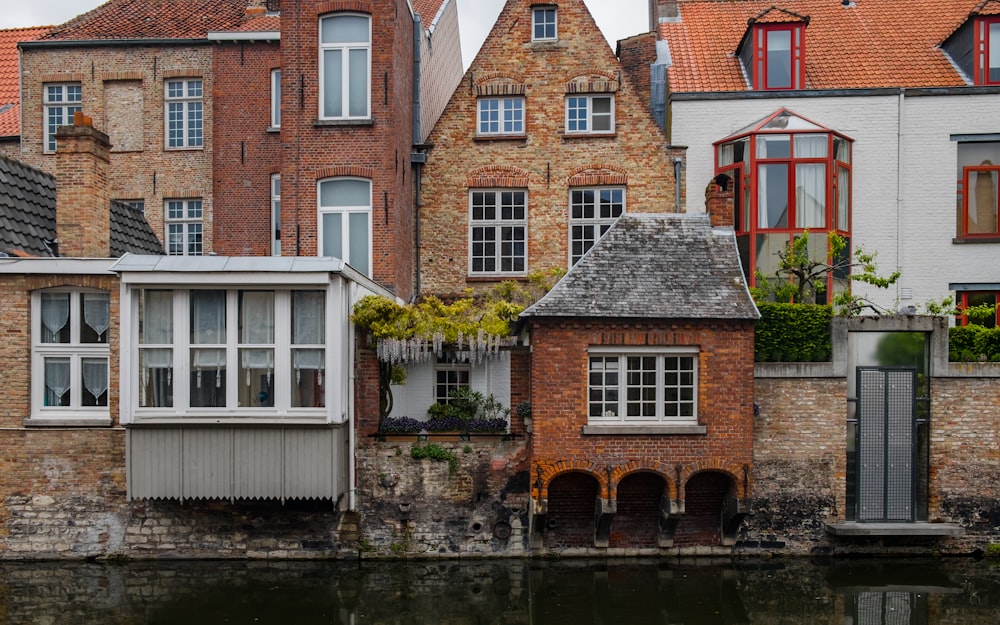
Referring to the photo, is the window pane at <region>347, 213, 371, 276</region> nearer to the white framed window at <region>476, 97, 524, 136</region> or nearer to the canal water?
the white framed window at <region>476, 97, 524, 136</region>

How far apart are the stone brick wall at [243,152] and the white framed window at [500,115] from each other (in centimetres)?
501

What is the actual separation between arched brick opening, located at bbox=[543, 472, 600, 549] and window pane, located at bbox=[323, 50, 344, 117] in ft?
30.2

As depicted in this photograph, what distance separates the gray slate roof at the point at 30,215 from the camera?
52.3 feet

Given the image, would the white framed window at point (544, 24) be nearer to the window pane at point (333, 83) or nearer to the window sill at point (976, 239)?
the window pane at point (333, 83)

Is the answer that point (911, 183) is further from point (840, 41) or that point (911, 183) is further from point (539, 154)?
point (539, 154)

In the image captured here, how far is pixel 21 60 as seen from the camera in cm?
2236

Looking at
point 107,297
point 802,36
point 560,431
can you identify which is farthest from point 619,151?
point 107,297

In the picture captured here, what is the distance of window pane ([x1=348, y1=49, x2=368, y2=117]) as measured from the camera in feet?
61.6

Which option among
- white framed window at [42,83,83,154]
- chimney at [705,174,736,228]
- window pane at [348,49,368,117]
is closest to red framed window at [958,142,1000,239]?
chimney at [705,174,736,228]

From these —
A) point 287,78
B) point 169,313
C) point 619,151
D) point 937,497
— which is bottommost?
point 937,497

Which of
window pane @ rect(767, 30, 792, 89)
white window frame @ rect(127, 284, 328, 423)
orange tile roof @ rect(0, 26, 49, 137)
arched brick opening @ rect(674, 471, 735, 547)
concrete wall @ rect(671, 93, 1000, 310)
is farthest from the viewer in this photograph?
orange tile roof @ rect(0, 26, 49, 137)

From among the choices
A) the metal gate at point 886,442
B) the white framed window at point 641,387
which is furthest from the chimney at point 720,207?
the metal gate at point 886,442

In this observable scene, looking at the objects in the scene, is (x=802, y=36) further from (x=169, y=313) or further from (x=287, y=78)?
(x=169, y=313)

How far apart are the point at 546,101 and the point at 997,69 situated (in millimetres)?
10345
